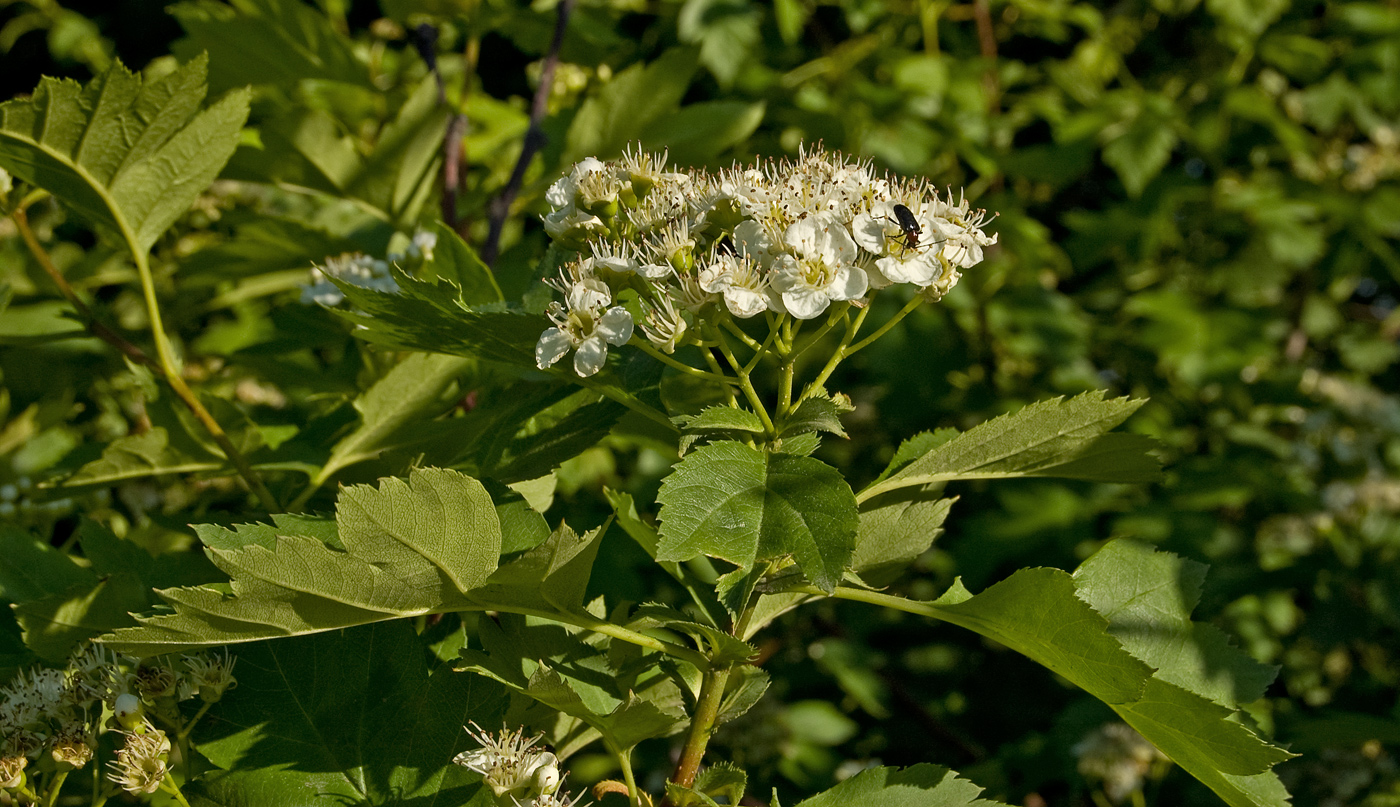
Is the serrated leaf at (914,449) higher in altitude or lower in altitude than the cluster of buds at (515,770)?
higher

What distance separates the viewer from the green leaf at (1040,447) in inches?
38.4

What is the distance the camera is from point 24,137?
3.78ft

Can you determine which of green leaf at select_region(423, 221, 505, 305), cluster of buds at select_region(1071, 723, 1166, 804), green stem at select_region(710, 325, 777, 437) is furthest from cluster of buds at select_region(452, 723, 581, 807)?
cluster of buds at select_region(1071, 723, 1166, 804)

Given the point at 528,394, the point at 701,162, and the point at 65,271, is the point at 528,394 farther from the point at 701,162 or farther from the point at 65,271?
the point at 65,271

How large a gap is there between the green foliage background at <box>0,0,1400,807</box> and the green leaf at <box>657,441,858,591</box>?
61 cm

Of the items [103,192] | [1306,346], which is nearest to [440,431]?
[103,192]

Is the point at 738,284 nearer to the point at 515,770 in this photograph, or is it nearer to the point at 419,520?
the point at 419,520

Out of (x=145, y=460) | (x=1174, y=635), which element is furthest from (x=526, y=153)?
(x=1174, y=635)

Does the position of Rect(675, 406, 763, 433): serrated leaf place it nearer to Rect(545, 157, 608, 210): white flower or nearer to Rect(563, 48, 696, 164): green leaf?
Rect(545, 157, 608, 210): white flower

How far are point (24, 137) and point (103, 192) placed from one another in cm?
11

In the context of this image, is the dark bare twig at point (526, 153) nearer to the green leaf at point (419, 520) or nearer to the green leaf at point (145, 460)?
the green leaf at point (145, 460)

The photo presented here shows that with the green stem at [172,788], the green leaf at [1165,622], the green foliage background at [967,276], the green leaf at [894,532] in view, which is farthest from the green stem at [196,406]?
the green leaf at [1165,622]

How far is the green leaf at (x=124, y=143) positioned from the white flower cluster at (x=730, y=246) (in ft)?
1.52

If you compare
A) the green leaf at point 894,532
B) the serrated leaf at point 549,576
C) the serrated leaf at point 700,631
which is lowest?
the green leaf at point 894,532
